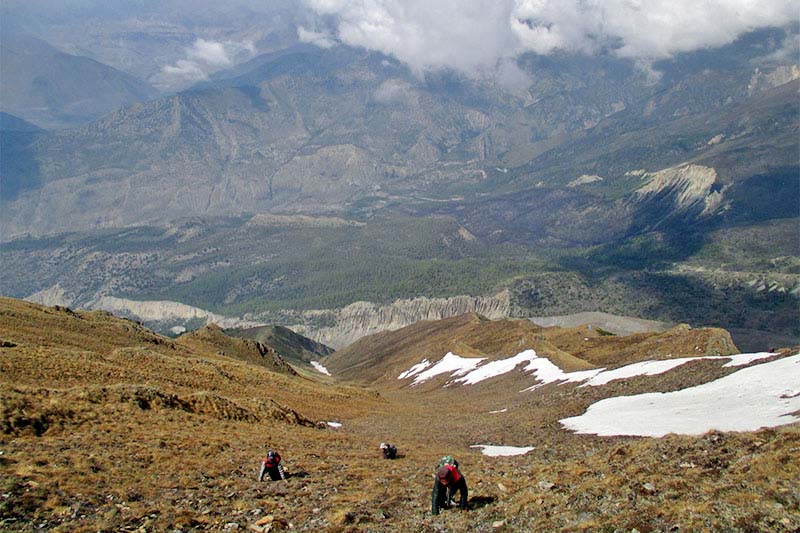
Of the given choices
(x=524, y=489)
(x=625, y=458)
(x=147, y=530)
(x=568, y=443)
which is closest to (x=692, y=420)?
(x=568, y=443)

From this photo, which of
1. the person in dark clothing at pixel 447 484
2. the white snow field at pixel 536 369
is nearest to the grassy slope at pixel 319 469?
the person in dark clothing at pixel 447 484

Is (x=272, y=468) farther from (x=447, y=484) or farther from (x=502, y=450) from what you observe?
(x=502, y=450)

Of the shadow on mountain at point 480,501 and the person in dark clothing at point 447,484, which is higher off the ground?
the person in dark clothing at point 447,484

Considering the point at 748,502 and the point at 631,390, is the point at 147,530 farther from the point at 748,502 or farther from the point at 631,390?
the point at 631,390

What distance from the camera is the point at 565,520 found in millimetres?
15570

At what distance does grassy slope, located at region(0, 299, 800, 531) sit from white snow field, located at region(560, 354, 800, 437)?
2345 mm

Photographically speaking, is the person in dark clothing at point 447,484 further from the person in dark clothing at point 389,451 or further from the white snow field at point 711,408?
the white snow field at point 711,408

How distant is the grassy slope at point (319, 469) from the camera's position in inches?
620

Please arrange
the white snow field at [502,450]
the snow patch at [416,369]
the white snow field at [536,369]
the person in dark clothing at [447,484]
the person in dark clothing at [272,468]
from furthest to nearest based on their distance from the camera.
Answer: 1. the snow patch at [416,369]
2. the white snow field at [536,369]
3. the white snow field at [502,450]
4. the person in dark clothing at [272,468]
5. the person in dark clothing at [447,484]

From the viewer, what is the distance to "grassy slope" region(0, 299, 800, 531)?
15.7 m

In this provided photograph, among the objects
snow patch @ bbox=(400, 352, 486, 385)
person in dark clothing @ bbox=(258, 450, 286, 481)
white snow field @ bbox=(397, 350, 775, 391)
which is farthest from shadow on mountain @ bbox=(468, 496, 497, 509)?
snow patch @ bbox=(400, 352, 486, 385)

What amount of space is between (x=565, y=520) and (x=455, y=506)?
13.0 ft

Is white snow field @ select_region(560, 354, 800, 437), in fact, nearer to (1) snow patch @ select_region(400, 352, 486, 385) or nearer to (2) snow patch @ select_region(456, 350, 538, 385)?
(2) snow patch @ select_region(456, 350, 538, 385)

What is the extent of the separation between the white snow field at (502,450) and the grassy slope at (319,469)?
1061 mm
